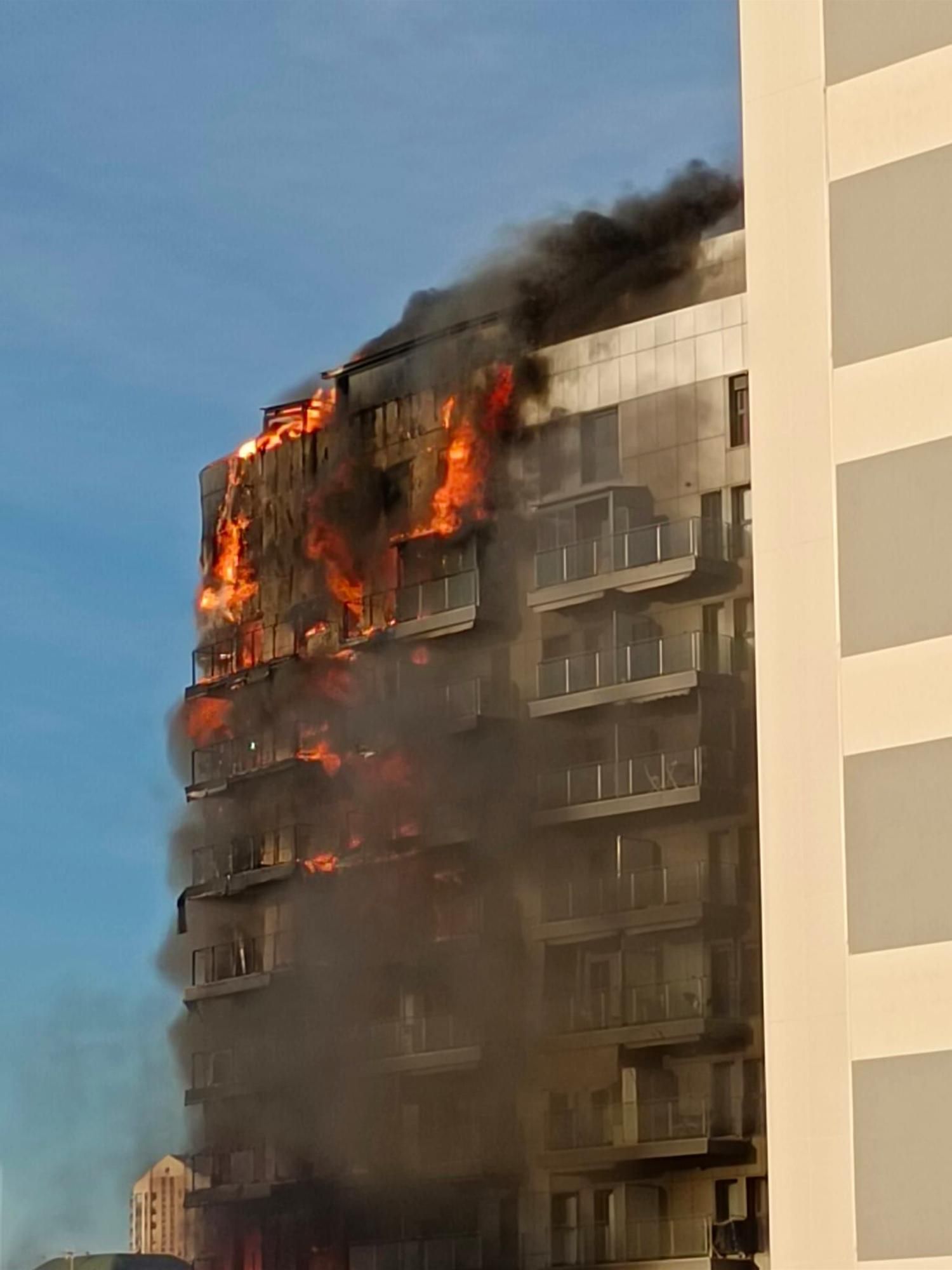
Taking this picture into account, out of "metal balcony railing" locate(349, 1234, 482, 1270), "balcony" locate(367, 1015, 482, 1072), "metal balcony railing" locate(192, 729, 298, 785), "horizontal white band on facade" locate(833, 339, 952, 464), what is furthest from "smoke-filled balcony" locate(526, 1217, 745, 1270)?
"horizontal white band on facade" locate(833, 339, 952, 464)

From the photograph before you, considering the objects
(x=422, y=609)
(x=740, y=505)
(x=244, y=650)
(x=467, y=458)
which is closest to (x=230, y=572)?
(x=244, y=650)

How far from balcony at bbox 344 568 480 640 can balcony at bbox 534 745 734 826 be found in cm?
164

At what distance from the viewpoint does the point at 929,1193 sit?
1032cm

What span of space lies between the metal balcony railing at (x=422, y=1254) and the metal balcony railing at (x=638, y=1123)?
1.44 m

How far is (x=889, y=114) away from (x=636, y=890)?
989 centimetres

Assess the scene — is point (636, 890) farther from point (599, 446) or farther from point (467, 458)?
point (467, 458)

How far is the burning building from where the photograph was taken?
19641 mm

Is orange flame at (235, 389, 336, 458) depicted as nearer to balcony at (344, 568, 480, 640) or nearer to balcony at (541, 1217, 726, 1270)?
balcony at (344, 568, 480, 640)

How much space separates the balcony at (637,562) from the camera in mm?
19594

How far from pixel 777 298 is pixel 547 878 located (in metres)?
10.3

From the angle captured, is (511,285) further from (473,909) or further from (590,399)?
(473,909)

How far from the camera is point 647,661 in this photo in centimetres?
2000

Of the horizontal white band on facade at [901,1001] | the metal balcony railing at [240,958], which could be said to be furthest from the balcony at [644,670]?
the horizontal white band on facade at [901,1001]

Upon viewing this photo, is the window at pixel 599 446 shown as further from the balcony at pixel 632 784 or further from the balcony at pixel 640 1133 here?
the balcony at pixel 640 1133
